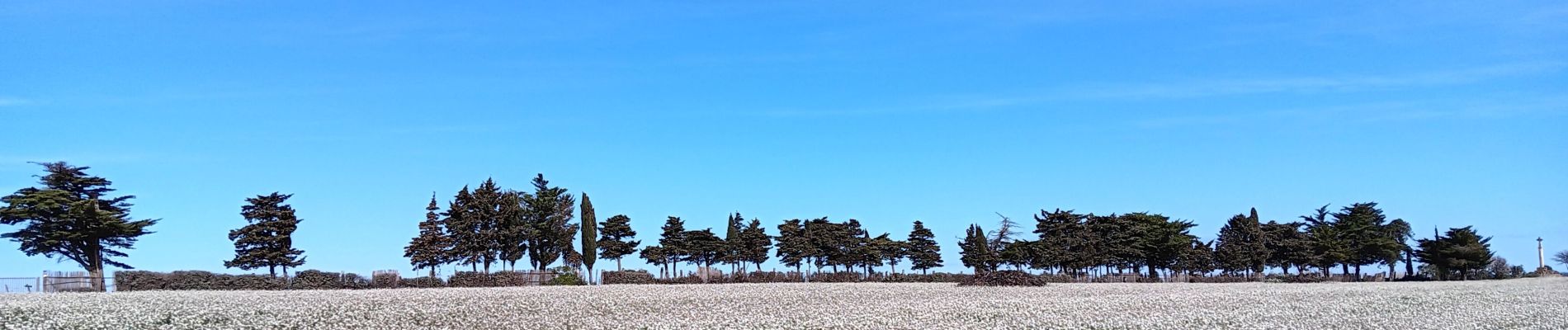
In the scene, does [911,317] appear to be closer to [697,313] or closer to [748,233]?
[697,313]

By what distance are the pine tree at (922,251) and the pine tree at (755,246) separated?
33.2 feet

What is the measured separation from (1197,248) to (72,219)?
70.3m

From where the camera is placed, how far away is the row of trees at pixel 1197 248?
78938 mm

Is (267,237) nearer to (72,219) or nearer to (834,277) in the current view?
(72,219)

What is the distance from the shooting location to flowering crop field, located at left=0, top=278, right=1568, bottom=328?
27.6m

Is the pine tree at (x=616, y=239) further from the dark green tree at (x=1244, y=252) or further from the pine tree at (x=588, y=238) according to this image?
the dark green tree at (x=1244, y=252)

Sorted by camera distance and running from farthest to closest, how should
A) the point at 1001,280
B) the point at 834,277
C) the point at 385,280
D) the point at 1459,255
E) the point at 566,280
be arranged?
the point at 1459,255 → the point at 834,277 → the point at 566,280 → the point at 1001,280 → the point at 385,280

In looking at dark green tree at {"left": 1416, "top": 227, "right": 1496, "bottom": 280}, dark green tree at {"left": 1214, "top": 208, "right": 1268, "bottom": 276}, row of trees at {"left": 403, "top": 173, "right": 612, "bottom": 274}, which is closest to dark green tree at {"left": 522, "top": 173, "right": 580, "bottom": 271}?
row of trees at {"left": 403, "top": 173, "right": 612, "bottom": 274}

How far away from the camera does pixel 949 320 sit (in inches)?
1165

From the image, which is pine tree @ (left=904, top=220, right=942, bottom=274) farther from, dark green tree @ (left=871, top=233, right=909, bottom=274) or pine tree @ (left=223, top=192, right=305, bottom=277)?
pine tree @ (left=223, top=192, right=305, bottom=277)

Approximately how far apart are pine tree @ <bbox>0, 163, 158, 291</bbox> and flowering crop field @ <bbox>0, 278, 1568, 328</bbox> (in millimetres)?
17584

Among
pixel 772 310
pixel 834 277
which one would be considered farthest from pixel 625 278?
pixel 772 310

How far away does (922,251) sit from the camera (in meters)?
77.3

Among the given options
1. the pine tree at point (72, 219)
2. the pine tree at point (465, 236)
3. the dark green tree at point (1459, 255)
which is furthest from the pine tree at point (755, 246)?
the dark green tree at point (1459, 255)
